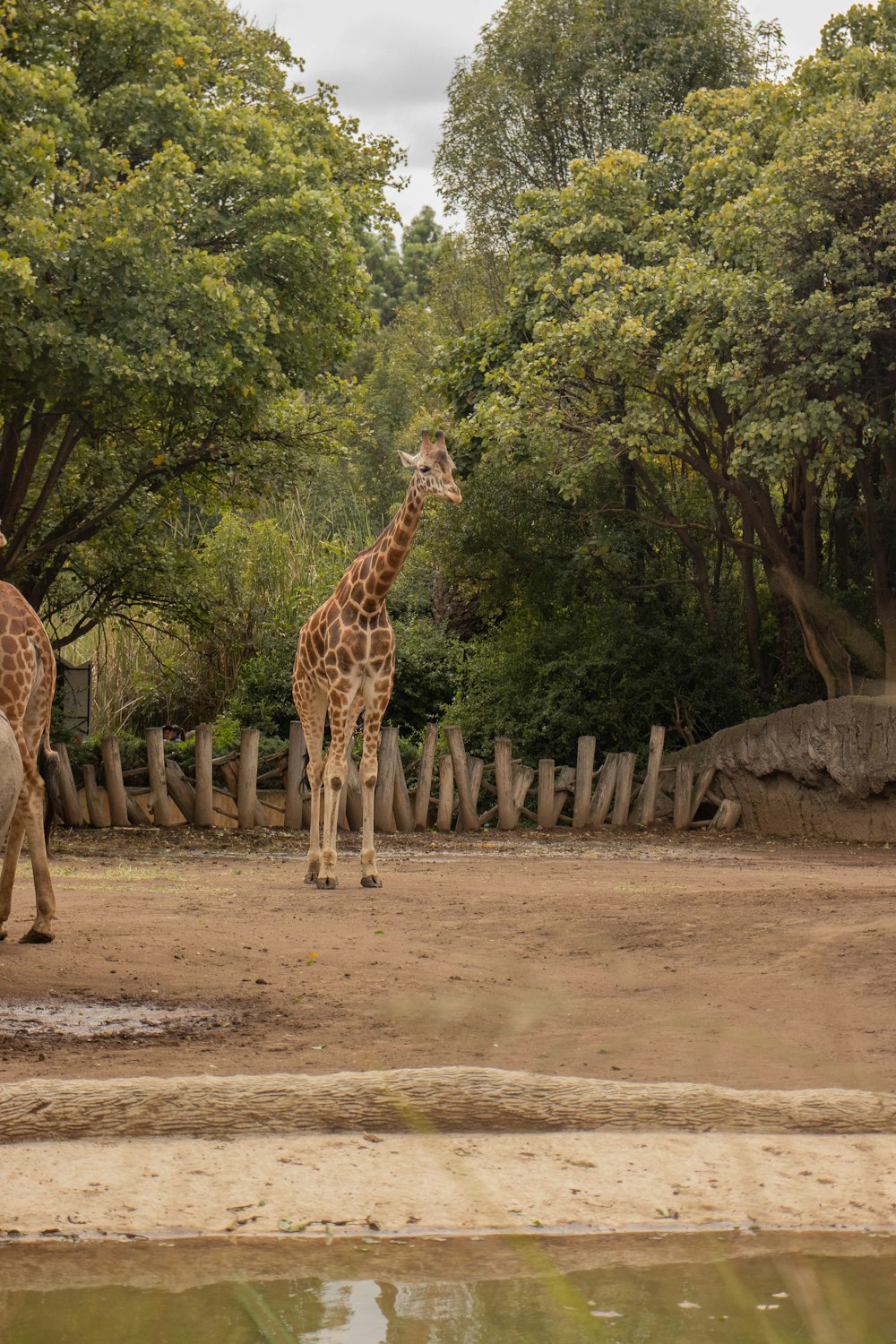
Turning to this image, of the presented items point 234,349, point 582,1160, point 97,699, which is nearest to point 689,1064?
point 582,1160

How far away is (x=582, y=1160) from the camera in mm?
4355

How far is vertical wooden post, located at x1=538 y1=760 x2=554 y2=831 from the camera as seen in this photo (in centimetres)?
1714

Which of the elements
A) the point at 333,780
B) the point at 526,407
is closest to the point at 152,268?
the point at 333,780

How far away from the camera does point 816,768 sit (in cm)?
1658

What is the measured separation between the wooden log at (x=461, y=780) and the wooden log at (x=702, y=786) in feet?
8.44

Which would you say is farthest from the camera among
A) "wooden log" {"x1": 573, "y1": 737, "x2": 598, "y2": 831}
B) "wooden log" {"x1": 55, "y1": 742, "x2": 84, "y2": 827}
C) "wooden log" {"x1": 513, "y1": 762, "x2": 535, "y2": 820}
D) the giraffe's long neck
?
"wooden log" {"x1": 573, "y1": 737, "x2": 598, "y2": 831}

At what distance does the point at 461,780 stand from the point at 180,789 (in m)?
3.12

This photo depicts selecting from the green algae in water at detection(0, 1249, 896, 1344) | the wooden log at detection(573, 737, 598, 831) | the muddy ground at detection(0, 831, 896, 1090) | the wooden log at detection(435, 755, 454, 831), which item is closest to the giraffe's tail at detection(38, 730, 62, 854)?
the muddy ground at detection(0, 831, 896, 1090)

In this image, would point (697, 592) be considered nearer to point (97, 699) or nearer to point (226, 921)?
point (97, 699)

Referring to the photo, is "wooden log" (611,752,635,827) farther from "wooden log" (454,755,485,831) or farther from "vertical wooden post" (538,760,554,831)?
"wooden log" (454,755,485,831)

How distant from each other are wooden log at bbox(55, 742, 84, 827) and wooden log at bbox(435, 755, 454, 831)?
3.95m

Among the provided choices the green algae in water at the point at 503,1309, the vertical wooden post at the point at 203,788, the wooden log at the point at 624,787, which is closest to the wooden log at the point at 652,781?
the wooden log at the point at 624,787

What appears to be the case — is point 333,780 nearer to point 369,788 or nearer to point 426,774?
point 369,788

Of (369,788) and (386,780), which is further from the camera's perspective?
(386,780)
